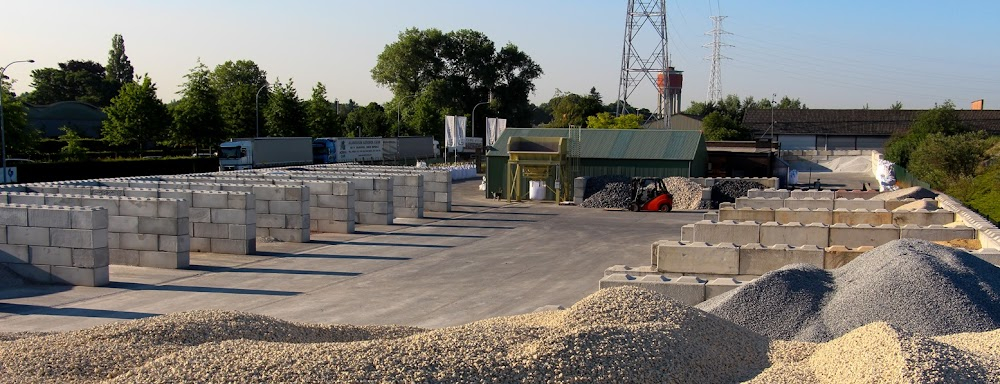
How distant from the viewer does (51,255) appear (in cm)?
1797

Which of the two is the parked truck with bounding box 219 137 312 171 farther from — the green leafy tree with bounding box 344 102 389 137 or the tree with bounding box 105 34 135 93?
the tree with bounding box 105 34 135 93

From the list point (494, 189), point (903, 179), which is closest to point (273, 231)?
point (494, 189)

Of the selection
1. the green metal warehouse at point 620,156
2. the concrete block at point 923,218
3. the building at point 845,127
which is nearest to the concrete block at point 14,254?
the concrete block at point 923,218

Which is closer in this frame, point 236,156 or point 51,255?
point 51,255

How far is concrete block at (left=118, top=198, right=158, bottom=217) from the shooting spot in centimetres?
2003

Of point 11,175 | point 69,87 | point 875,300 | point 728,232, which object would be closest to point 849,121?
point 728,232

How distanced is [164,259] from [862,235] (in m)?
15.5

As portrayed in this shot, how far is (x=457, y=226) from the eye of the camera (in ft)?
97.1

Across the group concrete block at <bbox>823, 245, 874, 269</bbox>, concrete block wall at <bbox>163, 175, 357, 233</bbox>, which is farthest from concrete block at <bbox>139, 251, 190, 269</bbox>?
concrete block at <bbox>823, 245, 874, 269</bbox>

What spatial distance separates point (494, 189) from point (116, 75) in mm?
105760

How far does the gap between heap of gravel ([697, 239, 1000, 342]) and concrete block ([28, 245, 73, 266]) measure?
1272 centimetres

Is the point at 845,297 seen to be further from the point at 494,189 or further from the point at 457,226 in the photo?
the point at 494,189

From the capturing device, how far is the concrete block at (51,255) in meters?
17.9

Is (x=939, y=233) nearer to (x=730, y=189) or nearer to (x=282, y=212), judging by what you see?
(x=282, y=212)
